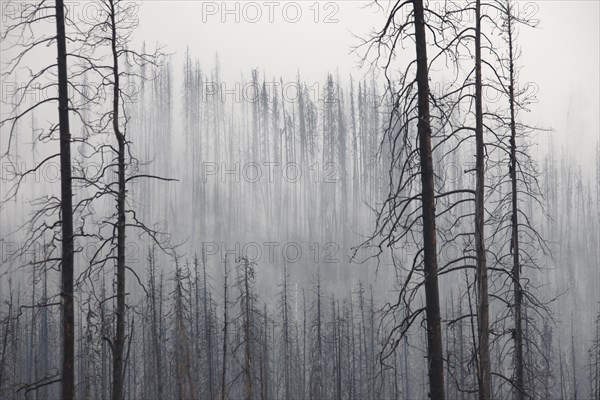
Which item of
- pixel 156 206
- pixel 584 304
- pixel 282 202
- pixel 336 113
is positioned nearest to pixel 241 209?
pixel 282 202

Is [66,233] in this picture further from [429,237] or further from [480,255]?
[480,255]

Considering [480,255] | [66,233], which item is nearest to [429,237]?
[480,255]

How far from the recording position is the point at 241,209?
55.2 metres

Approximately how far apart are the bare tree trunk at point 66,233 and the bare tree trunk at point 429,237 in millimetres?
5015

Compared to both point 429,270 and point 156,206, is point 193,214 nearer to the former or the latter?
point 156,206

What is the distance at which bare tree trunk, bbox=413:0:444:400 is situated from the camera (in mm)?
7930

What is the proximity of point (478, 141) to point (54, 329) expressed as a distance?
49266 millimetres

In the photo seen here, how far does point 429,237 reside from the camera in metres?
8.04

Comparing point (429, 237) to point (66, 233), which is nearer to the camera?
point (429, 237)

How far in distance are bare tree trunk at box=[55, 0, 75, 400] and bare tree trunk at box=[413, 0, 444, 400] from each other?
16.5 feet

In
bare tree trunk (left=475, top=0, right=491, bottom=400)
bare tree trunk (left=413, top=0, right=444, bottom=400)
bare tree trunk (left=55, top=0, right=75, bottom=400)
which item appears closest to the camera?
bare tree trunk (left=413, top=0, right=444, bottom=400)

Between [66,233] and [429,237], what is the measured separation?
5.27 metres

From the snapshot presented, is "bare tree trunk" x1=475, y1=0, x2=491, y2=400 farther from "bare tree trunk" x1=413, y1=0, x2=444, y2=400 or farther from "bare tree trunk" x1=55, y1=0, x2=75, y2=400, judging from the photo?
"bare tree trunk" x1=55, y1=0, x2=75, y2=400

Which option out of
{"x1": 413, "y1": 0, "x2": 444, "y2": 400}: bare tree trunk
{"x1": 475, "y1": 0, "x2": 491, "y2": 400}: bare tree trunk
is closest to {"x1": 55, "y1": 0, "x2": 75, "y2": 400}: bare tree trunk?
{"x1": 413, "y1": 0, "x2": 444, "y2": 400}: bare tree trunk
